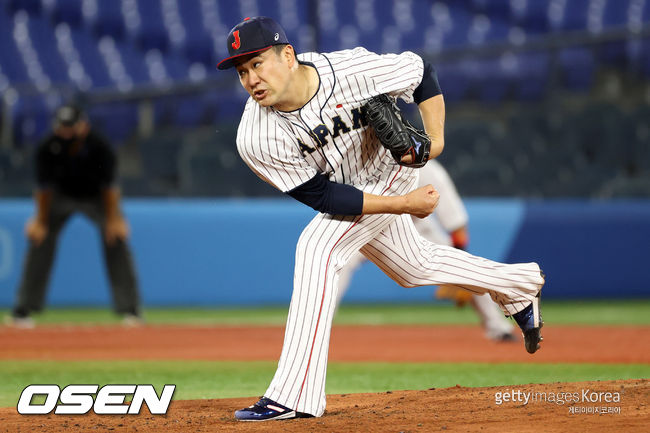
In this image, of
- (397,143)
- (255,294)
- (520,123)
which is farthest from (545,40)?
(397,143)

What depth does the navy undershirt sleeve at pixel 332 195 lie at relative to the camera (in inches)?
144

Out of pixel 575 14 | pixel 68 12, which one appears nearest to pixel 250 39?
pixel 68 12

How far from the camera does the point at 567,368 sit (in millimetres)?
5281

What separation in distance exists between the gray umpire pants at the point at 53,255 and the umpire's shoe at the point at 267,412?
500 centimetres

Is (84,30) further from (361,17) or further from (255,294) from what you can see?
(255,294)

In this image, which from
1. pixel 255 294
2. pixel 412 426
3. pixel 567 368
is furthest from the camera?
pixel 255 294

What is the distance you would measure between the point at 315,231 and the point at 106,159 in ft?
16.0

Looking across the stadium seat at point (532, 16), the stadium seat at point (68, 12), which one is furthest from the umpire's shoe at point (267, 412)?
the stadium seat at point (532, 16)

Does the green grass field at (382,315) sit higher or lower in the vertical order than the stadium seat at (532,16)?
lower

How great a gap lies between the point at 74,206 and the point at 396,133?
5.37 meters

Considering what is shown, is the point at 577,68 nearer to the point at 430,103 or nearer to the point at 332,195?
the point at 430,103

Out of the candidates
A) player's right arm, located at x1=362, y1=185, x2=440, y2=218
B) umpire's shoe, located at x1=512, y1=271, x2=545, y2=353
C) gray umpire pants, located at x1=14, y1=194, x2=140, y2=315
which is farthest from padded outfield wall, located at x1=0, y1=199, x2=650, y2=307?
player's right arm, located at x1=362, y1=185, x2=440, y2=218

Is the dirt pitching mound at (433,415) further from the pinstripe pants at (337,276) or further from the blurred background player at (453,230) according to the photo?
the blurred background player at (453,230)

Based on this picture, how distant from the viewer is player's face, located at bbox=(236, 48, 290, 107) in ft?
11.5
